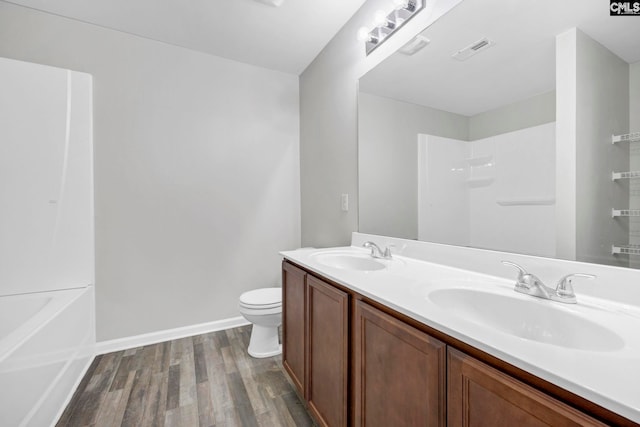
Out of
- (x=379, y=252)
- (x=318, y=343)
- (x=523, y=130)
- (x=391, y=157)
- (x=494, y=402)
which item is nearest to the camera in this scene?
(x=494, y=402)

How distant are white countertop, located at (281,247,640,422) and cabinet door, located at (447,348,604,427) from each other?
40 mm

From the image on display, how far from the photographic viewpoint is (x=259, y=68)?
262 cm

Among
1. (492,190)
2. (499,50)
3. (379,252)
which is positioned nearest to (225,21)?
(499,50)

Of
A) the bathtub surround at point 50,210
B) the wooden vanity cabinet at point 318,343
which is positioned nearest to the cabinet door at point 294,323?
the wooden vanity cabinet at point 318,343

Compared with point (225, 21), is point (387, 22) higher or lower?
lower

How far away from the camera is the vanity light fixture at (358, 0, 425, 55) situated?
146 cm

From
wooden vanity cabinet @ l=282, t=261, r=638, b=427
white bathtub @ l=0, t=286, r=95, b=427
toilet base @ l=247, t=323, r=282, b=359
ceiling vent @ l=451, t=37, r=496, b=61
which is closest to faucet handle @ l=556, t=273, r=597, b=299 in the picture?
wooden vanity cabinet @ l=282, t=261, r=638, b=427

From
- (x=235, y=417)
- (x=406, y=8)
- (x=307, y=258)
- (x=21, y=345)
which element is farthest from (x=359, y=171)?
(x=21, y=345)

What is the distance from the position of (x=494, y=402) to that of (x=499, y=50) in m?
1.24

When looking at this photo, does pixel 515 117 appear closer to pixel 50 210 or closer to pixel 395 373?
pixel 395 373

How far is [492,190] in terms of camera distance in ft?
3.74

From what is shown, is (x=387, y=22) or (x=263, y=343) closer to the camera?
(x=387, y=22)

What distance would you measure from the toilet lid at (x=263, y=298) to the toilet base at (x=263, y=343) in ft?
0.67

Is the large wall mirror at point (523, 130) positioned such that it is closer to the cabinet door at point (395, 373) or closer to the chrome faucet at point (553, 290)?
the chrome faucet at point (553, 290)
